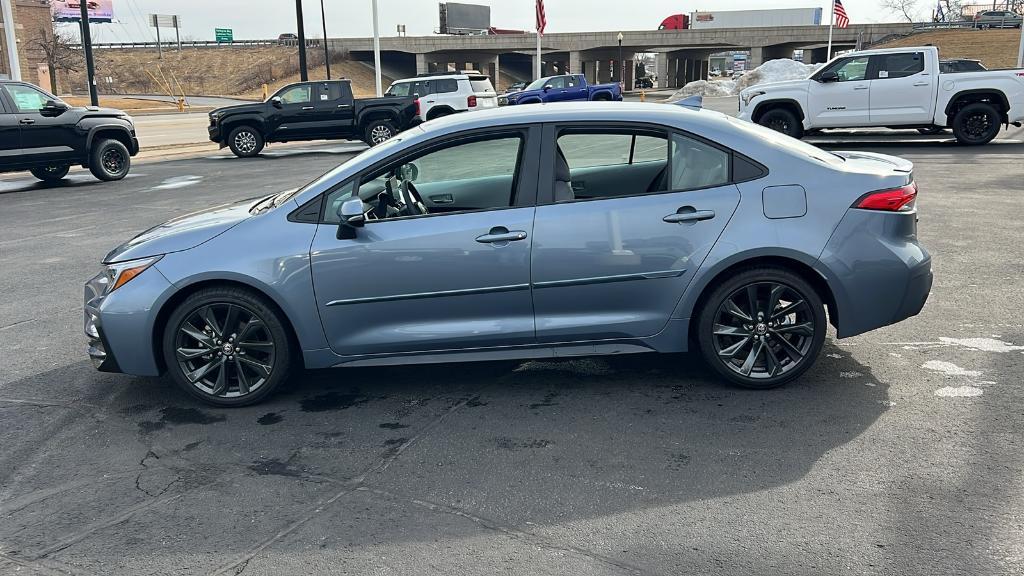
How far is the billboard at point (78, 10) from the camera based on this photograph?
11419cm

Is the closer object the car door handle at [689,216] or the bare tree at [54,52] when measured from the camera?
the car door handle at [689,216]

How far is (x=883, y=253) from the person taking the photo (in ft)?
15.2

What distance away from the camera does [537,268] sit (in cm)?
455

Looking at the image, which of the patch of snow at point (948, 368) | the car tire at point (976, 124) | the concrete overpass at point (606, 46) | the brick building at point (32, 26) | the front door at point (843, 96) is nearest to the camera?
the patch of snow at point (948, 368)

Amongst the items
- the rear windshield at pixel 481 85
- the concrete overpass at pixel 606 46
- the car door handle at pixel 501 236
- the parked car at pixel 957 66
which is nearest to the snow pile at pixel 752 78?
the concrete overpass at pixel 606 46

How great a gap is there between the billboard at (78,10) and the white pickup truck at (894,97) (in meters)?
116

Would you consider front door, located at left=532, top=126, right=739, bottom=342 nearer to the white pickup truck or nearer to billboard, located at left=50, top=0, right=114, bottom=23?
the white pickup truck

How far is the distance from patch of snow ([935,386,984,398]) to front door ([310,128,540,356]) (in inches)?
89.4

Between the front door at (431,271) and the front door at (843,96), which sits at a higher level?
the front door at (843,96)

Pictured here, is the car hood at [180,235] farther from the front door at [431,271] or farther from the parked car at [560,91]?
the parked car at [560,91]

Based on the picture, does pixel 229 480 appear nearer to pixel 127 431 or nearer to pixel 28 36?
pixel 127 431

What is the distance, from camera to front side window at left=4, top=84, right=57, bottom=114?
15.5 meters

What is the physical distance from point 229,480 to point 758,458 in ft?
8.01

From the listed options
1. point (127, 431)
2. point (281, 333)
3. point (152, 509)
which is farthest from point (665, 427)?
point (127, 431)
